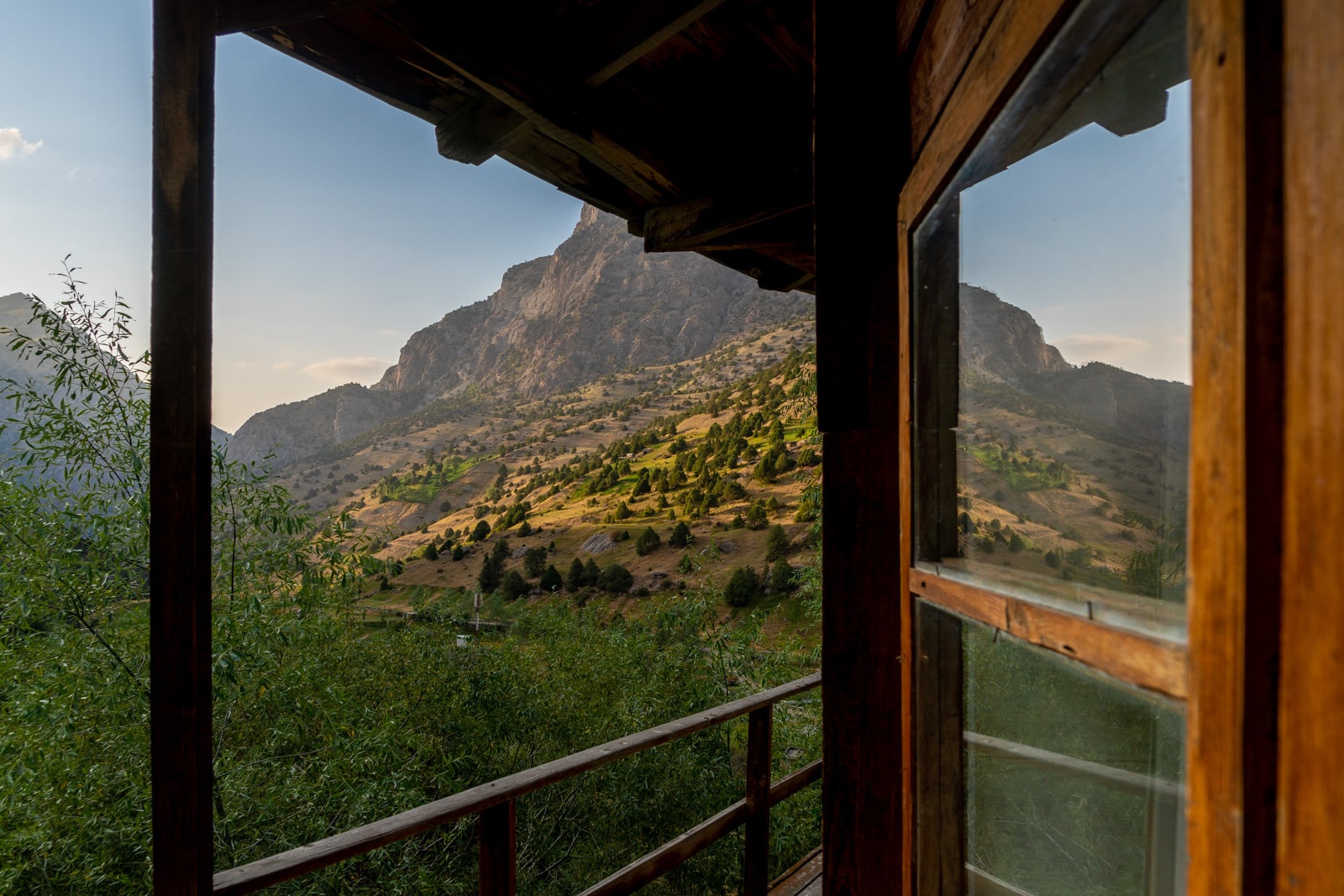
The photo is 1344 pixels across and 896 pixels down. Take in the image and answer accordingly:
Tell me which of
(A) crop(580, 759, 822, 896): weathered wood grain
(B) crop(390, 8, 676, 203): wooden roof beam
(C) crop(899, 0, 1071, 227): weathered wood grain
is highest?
(B) crop(390, 8, 676, 203): wooden roof beam

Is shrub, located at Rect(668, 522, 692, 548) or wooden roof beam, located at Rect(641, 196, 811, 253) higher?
wooden roof beam, located at Rect(641, 196, 811, 253)

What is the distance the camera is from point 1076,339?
20.5 inches

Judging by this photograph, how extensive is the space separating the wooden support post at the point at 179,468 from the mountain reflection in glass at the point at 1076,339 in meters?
0.98

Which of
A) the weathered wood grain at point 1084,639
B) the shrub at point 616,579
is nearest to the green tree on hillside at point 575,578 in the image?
the shrub at point 616,579

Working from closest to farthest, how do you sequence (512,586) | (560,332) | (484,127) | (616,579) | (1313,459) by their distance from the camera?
(1313,459) → (484,127) → (616,579) → (512,586) → (560,332)

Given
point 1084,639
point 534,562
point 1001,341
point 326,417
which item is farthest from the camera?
point 326,417

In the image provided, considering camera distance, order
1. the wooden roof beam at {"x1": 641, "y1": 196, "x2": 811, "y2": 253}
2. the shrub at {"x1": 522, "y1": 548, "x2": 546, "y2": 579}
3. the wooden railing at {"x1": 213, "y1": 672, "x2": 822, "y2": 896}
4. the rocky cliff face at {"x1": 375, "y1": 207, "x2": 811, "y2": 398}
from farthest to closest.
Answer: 1. the rocky cliff face at {"x1": 375, "y1": 207, "x2": 811, "y2": 398}
2. the shrub at {"x1": 522, "y1": 548, "x2": 546, "y2": 579}
3. the wooden roof beam at {"x1": 641, "y1": 196, "x2": 811, "y2": 253}
4. the wooden railing at {"x1": 213, "y1": 672, "x2": 822, "y2": 896}

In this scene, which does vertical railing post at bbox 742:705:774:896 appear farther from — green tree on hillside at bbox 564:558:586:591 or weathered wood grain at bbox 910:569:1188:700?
green tree on hillside at bbox 564:558:586:591

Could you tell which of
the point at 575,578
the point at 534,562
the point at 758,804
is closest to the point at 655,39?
the point at 758,804

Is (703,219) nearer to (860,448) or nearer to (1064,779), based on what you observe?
(860,448)

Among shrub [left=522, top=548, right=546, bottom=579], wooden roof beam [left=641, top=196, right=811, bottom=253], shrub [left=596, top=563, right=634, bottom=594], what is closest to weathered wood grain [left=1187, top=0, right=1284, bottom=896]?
wooden roof beam [left=641, top=196, right=811, bottom=253]

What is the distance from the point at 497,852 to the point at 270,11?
1596 mm

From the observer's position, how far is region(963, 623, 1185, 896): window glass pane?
0.45 m

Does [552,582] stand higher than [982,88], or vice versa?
[982,88]
